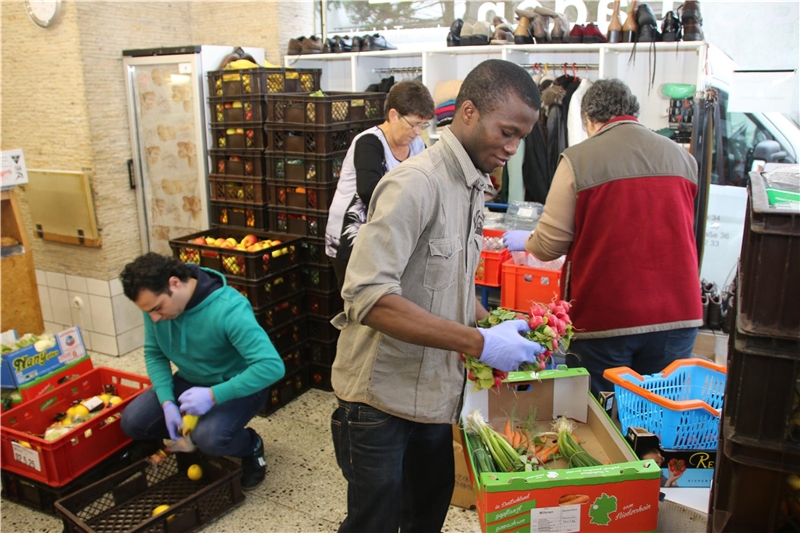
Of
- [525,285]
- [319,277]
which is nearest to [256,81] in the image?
[319,277]

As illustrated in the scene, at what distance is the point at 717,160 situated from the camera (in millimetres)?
4520

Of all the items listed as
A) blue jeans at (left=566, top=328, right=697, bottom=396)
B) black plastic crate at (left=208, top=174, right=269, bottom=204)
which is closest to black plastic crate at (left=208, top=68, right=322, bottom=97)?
black plastic crate at (left=208, top=174, right=269, bottom=204)

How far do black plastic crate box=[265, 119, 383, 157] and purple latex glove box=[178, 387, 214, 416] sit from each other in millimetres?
1738

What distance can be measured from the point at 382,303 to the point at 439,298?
0.76 feet

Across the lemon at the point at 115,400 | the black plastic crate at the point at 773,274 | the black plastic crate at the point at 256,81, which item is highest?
the black plastic crate at the point at 256,81

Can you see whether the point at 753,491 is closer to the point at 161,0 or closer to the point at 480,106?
the point at 480,106

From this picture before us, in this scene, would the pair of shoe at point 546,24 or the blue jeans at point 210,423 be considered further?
the pair of shoe at point 546,24

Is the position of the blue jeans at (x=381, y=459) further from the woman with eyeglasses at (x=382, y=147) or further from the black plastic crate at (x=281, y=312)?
the black plastic crate at (x=281, y=312)

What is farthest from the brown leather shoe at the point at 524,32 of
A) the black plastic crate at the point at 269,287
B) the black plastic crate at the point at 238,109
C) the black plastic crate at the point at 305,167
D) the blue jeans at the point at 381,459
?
the blue jeans at the point at 381,459

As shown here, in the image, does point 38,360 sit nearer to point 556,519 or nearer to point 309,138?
point 309,138

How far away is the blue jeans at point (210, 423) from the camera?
2.87m

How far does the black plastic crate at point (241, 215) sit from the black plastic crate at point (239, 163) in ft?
Answer: 0.69

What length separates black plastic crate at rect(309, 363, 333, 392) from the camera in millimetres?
4160

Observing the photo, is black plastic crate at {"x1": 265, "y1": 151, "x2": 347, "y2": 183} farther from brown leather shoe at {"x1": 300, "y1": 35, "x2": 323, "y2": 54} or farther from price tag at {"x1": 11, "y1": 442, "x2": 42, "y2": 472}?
price tag at {"x1": 11, "y1": 442, "x2": 42, "y2": 472}
